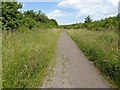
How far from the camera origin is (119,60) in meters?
9.36

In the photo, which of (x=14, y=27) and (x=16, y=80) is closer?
(x=16, y=80)

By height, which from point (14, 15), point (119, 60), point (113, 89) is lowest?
point (113, 89)

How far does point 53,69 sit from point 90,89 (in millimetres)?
3657

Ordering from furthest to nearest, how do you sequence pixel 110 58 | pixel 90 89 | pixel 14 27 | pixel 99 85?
pixel 14 27, pixel 110 58, pixel 99 85, pixel 90 89

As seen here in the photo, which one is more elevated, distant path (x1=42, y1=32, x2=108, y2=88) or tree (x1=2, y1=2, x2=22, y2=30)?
tree (x1=2, y1=2, x2=22, y2=30)

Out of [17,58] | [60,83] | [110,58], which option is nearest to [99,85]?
[60,83]

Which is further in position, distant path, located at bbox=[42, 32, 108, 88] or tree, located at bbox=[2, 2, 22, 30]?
tree, located at bbox=[2, 2, 22, 30]

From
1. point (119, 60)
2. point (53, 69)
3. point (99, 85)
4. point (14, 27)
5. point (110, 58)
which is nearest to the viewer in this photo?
point (99, 85)

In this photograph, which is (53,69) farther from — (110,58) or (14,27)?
(14,27)

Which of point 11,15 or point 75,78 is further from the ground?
point 11,15

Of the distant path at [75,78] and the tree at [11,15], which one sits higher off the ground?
the tree at [11,15]

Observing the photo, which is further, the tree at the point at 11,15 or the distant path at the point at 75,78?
the tree at the point at 11,15

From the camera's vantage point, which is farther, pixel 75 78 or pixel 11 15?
pixel 11 15

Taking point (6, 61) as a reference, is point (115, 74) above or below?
below
